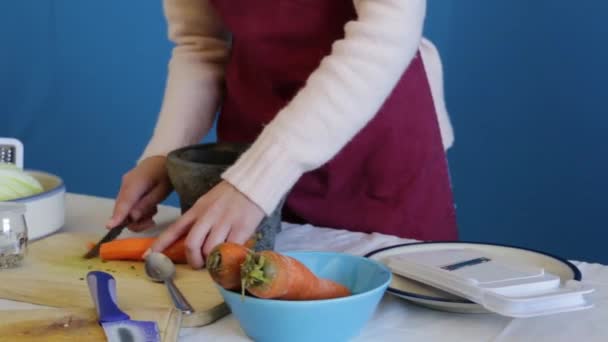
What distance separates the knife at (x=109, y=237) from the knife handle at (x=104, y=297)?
0.49ft

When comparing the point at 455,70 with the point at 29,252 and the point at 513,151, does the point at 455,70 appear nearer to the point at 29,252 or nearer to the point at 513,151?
the point at 513,151

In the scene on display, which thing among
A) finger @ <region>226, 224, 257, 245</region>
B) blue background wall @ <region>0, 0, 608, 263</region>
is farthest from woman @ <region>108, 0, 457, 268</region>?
blue background wall @ <region>0, 0, 608, 263</region>

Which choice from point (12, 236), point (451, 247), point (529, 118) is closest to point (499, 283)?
point (451, 247)

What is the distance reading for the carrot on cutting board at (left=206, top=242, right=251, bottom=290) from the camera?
665mm

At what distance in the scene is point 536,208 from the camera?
1819 mm

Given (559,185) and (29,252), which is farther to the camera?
(559,185)

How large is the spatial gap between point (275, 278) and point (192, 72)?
2.10ft

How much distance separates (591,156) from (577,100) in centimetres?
12

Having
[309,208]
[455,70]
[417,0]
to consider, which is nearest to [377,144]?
[309,208]

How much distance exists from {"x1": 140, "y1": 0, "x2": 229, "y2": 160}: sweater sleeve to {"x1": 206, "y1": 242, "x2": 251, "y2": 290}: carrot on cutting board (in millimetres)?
519

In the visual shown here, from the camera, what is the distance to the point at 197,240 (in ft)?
2.75

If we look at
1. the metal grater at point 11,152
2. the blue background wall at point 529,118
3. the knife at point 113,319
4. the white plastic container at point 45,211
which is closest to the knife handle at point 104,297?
the knife at point 113,319

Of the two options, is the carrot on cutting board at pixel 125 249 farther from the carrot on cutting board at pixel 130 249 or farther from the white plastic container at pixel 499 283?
the white plastic container at pixel 499 283

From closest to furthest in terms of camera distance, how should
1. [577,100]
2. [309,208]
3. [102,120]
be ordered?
[309,208], [577,100], [102,120]
